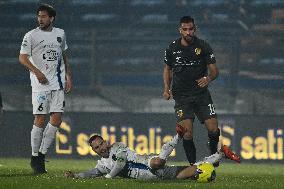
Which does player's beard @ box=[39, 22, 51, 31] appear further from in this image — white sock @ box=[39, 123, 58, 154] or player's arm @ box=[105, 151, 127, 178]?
player's arm @ box=[105, 151, 127, 178]

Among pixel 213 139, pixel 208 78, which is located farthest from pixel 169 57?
pixel 213 139

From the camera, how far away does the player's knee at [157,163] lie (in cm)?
897

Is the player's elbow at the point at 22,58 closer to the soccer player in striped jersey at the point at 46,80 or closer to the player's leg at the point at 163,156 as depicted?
the soccer player in striped jersey at the point at 46,80

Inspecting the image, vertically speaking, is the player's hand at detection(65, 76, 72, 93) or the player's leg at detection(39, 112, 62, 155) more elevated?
the player's hand at detection(65, 76, 72, 93)

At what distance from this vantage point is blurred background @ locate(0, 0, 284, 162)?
1738 cm

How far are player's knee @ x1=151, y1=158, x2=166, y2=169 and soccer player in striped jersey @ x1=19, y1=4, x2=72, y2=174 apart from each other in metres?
1.76

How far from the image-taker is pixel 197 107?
1060 cm

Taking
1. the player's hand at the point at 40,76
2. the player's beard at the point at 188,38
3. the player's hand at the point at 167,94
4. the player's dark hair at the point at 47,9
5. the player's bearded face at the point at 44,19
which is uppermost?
the player's dark hair at the point at 47,9

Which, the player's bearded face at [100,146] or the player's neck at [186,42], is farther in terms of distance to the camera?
the player's neck at [186,42]

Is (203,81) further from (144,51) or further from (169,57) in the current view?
(144,51)

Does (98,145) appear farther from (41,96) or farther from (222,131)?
(222,131)

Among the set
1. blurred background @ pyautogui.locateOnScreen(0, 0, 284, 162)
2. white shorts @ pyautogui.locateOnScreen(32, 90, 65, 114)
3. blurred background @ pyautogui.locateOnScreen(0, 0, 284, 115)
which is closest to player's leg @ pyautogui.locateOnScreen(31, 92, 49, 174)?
white shorts @ pyautogui.locateOnScreen(32, 90, 65, 114)

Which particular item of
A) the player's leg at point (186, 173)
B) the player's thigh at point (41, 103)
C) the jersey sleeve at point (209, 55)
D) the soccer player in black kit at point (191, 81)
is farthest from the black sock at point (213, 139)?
the player's thigh at point (41, 103)

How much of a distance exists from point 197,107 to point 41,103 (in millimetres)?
1864
